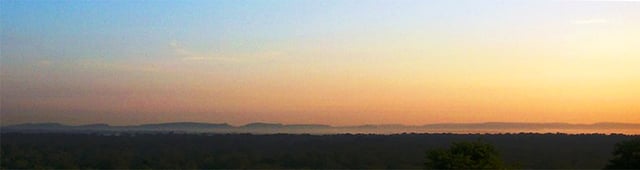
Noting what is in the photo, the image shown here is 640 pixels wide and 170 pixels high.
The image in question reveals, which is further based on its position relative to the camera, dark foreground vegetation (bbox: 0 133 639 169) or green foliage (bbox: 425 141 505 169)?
dark foreground vegetation (bbox: 0 133 639 169)

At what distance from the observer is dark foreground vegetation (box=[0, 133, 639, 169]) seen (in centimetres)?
2461

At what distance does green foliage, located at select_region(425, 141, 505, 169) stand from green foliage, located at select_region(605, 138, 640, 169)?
2680mm

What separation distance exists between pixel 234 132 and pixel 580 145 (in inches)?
569

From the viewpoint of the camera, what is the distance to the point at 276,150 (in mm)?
30859

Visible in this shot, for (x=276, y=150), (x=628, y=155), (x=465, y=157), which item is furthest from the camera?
(x=276, y=150)

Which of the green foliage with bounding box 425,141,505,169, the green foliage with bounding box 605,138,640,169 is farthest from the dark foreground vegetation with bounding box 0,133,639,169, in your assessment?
the green foliage with bounding box 425,141,505,169

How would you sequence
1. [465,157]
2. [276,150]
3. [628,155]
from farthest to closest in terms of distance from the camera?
[276,150], [628,155], [465,157]

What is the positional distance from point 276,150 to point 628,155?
1620 centimetres

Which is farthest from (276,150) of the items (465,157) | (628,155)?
(465,157)

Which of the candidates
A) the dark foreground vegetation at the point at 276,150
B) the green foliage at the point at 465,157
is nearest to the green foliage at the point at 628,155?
the dark foreground vegetation at the point at 276,150

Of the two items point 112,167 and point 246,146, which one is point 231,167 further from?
point 246,146

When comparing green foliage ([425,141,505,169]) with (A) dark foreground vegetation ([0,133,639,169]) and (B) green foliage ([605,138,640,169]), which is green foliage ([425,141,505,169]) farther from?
(A) dark foreground vegetation ([0,133,639,169])

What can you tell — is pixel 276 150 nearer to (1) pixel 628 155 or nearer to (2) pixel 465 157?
(1) pixel 628 155

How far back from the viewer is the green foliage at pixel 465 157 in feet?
48.6
